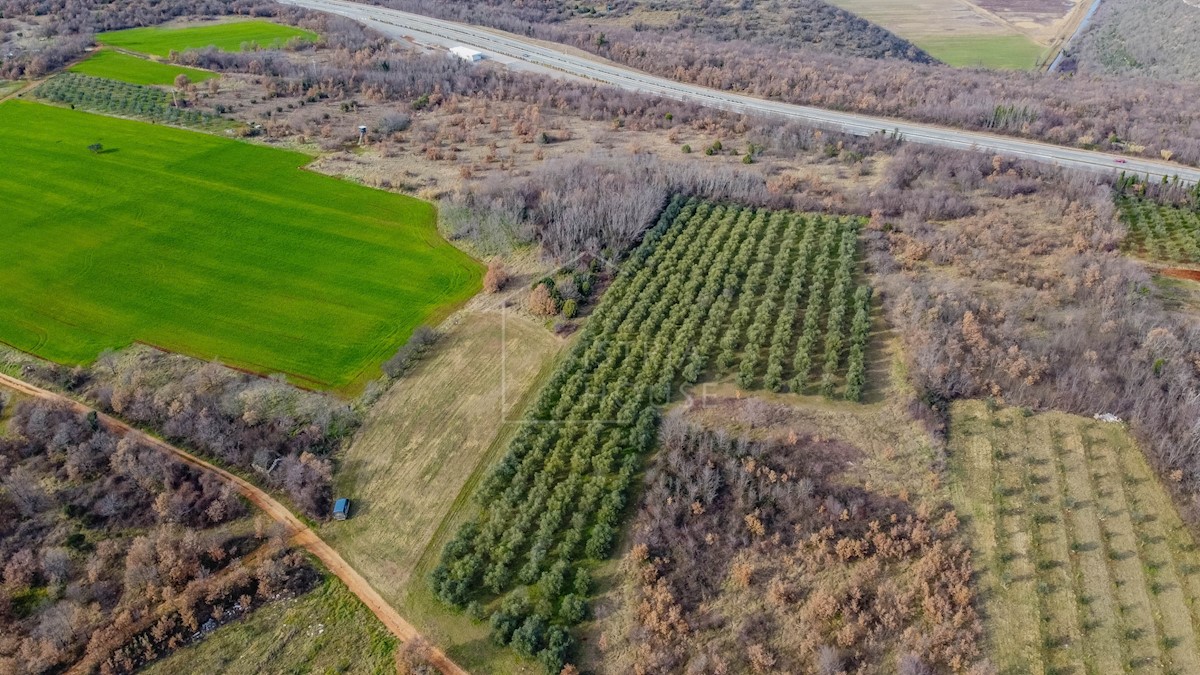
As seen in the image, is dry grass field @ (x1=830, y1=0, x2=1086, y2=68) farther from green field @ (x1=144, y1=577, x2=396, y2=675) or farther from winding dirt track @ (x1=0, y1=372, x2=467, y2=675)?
green field @ (x1=144, y1=577, x2=396, y2=675)

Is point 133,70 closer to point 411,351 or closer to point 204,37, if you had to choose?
point 204,37

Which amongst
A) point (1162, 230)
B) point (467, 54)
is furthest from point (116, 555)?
point (467, 54)

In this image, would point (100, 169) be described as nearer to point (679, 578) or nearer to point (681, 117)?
point (681, 117)

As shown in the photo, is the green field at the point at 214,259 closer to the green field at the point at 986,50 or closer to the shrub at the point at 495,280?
the shrub at the point at 495,280

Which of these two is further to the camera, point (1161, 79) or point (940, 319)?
point (1161, 79)

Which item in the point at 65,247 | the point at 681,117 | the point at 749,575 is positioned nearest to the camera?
the point at 749,575

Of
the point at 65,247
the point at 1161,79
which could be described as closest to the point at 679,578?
the point at 65,247
